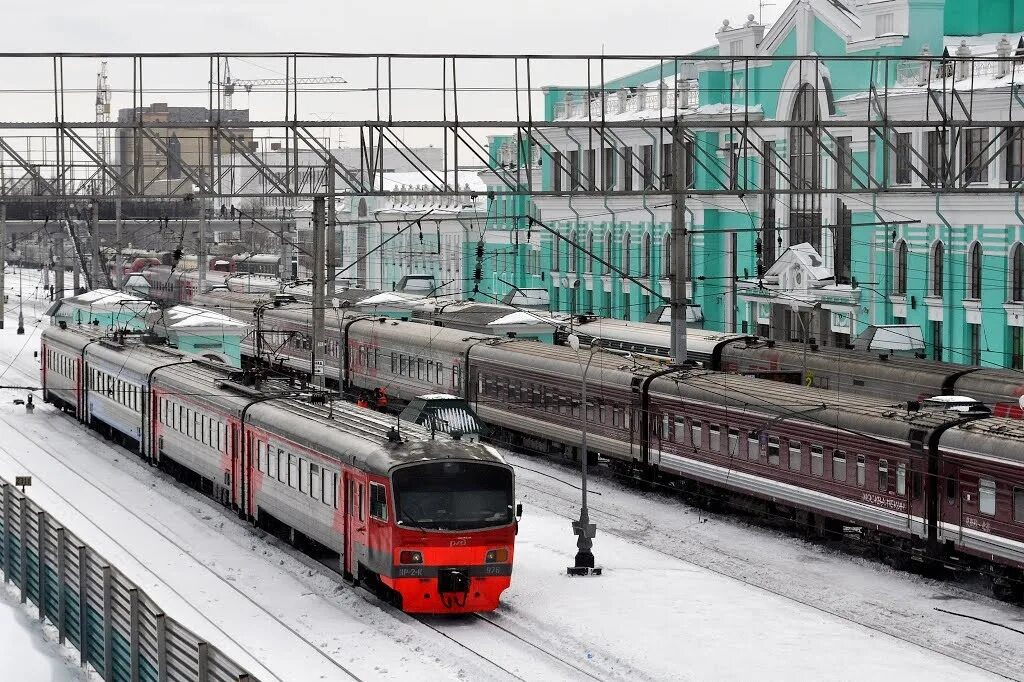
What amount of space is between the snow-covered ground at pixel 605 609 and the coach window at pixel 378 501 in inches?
58.7

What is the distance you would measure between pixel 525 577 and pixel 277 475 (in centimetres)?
480

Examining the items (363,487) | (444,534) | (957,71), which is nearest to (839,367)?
(363,487)

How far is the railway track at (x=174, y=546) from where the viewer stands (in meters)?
22.5

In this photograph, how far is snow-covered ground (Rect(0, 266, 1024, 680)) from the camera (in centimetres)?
2208

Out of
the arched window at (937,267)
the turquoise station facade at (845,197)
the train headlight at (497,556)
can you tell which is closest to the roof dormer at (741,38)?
the turquoise station facade at (845,197)

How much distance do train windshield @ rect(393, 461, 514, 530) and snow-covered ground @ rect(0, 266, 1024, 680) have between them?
1464 millimetres

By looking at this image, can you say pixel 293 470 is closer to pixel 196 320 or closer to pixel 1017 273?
pixel 1017 273

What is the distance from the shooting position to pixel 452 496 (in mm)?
24266

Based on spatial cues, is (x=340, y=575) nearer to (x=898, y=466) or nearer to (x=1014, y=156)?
(x=898, y=466)

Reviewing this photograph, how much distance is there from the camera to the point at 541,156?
80188mm

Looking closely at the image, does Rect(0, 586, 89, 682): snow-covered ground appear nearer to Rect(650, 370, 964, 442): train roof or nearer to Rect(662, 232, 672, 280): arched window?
Rect(650, 370, 964, 442): train roof

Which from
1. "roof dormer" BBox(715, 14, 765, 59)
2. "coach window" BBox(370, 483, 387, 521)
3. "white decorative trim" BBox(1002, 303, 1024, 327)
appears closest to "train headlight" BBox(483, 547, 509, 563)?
"coach window" BBox(370, 483, 387, 521)

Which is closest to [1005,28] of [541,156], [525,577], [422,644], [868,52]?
[868,52]

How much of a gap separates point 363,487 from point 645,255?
148 feet
